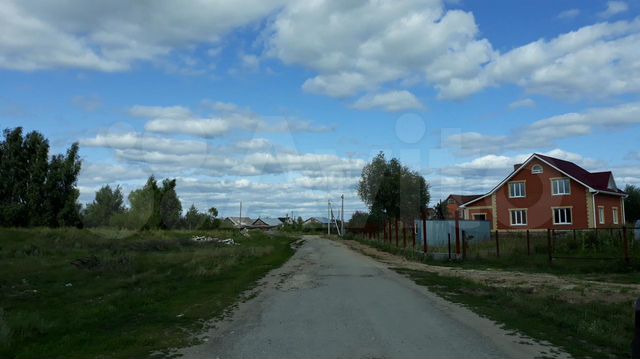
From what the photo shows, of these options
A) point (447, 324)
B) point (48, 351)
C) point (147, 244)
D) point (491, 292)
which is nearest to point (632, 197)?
point (147, 244)

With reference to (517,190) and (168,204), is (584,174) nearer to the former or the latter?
(517,190)

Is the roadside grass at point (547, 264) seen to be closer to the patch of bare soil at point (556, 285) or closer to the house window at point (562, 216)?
the patch of bare soil at point (556, 285)

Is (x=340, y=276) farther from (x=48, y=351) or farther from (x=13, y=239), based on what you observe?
(x=13, y=239)

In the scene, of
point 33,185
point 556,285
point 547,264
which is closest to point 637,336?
point 556,285

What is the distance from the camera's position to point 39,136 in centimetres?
5884

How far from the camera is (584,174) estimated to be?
161 ft

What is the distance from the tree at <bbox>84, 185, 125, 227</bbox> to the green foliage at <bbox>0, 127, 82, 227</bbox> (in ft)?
155

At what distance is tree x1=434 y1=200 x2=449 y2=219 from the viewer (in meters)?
64.0

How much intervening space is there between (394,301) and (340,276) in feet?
21.1

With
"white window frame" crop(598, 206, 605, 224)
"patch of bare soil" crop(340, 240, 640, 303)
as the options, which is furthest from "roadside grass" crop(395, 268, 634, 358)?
"white window frame" crop(598, 206, 605, 224)

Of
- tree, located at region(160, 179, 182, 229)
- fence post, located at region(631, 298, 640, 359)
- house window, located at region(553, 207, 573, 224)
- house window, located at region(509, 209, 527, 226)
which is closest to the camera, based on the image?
fence post, located at region(631, 298, 640, 359)

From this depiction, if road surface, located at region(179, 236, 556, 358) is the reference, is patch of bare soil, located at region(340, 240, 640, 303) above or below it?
above

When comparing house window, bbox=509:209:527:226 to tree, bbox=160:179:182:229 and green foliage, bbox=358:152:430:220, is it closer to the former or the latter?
green foliage, bbox=358:152:430:220

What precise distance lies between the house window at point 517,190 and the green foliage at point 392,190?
16349 millimetres
